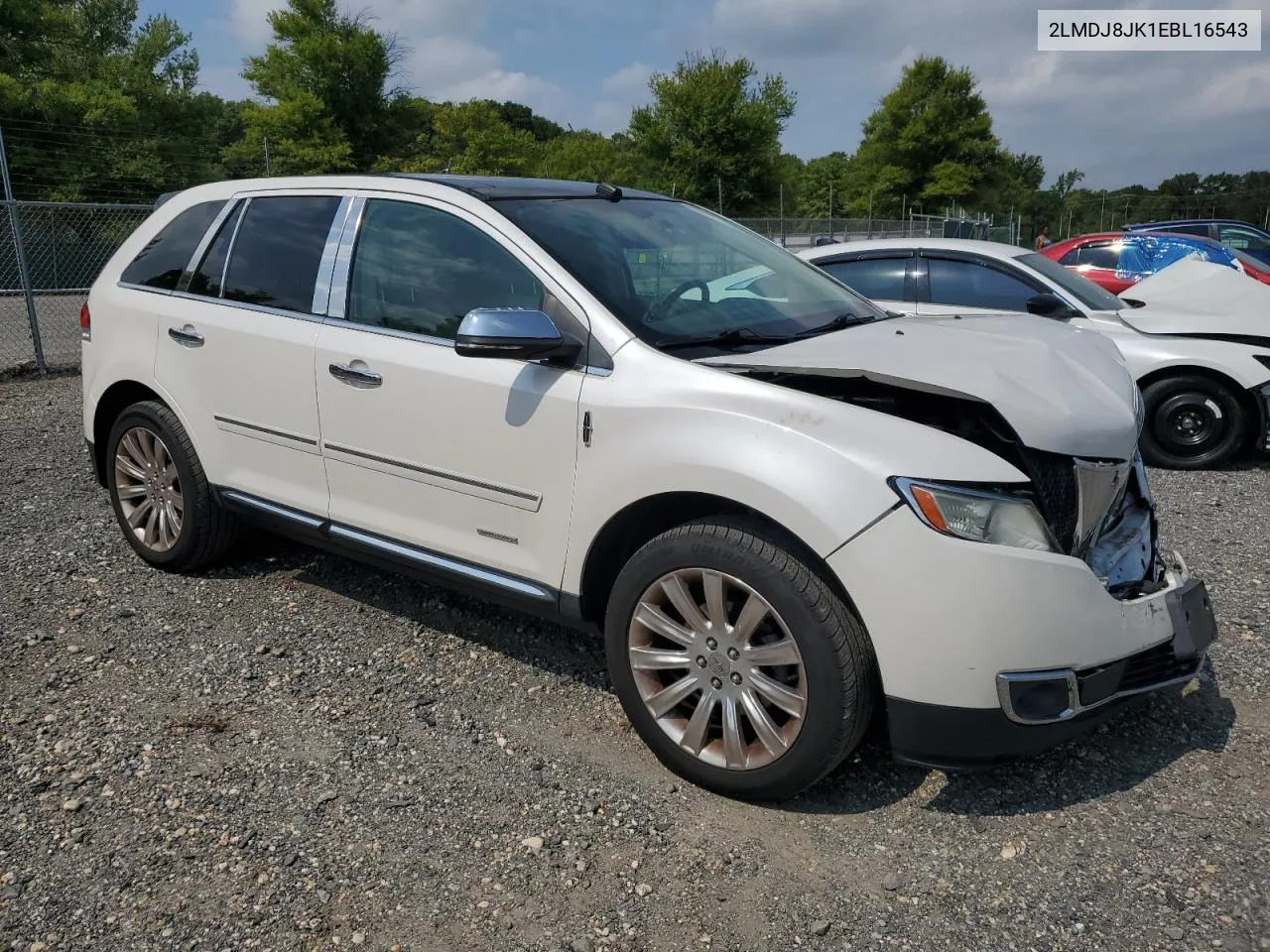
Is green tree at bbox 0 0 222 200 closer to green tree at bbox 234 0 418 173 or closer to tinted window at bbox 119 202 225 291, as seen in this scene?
green tree at bbox 234 0 418 173

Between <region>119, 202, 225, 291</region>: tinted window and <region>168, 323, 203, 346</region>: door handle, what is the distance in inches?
9.8

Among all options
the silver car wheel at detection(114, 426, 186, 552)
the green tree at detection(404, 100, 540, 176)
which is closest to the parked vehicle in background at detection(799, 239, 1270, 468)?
the silver car wheel at detection(114, 426, 186, 552)

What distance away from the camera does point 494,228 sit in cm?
337

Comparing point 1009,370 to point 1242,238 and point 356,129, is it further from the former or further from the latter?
point 356,129

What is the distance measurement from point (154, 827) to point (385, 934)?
862mm

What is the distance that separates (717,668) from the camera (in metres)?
2.83

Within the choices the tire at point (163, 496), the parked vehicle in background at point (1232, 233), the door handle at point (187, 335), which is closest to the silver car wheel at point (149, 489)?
the tire at point (163, 496)

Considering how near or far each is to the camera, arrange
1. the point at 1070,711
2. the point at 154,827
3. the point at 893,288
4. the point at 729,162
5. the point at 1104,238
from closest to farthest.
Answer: the point at 1070,711, the point at 154,827, the point at 893,288, the point at 1104,238, the point at 729,162

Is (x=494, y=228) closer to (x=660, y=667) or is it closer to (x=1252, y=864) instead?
(x=660, y=667)

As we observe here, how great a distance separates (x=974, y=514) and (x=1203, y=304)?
5.63 meters

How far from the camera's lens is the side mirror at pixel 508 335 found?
2912 millimetres

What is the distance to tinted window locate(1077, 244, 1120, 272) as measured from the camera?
38.0 feet

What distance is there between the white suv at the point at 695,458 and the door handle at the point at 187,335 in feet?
0.05

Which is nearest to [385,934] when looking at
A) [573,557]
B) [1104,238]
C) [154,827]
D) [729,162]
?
[154,827]
